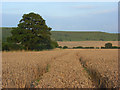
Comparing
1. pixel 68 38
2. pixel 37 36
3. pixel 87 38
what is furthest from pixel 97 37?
pixel 37 36

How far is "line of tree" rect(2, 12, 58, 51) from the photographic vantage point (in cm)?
2897

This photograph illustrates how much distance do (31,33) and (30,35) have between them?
2.05 feet

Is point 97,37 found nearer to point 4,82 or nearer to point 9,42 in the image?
point 9,42

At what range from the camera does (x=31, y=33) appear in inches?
1141

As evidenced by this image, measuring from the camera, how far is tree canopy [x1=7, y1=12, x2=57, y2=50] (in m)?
28.9

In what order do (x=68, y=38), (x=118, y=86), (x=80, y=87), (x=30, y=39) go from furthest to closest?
(x=68, y=38)
(x=30, y=39)
(x=118, y=86)
(x=80, y=87)

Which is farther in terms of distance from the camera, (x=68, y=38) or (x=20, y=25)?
(x=68, y=38)

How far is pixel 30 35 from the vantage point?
93.4ft

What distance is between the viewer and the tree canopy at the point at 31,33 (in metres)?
28.9

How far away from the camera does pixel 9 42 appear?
30141mm

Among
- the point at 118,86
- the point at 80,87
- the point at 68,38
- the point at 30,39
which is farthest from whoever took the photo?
the point at 68,38

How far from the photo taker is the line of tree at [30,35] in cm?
2897

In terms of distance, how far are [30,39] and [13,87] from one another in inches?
967

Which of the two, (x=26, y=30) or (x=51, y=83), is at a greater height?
(x=26, y=30)
